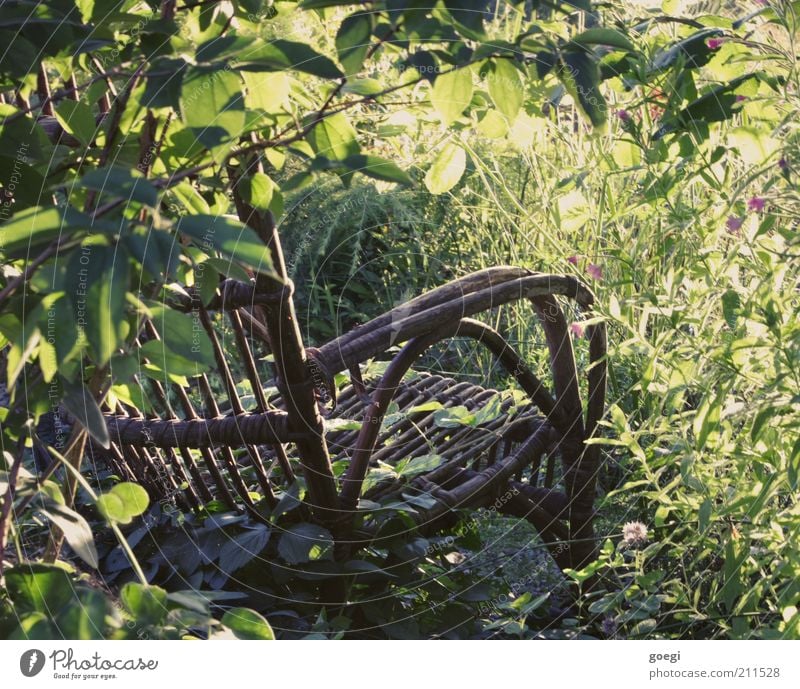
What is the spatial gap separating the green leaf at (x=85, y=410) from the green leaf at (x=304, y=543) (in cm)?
71

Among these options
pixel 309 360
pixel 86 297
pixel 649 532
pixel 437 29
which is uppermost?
pixel 437 29

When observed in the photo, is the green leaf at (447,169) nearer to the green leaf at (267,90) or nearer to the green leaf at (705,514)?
the green leaf at (267,90)

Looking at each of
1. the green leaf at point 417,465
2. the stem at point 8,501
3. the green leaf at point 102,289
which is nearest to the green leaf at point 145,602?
the stem at point 8,501

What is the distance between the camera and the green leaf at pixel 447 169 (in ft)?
3.75

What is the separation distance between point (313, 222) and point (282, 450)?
1.33m

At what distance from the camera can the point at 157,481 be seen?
1672mm

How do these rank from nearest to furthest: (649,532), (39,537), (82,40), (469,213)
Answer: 1. (82,40)
2. (39,537)
3. (649,532)
4. (469,213)

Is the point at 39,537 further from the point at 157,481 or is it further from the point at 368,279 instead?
the point at 368,279

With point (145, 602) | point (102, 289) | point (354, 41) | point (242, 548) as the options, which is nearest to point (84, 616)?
point (145, 602)

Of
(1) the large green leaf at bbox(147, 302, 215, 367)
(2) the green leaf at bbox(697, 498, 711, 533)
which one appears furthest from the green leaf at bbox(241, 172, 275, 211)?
(2) the green leaf at bbox(697, 498, 711, 533)

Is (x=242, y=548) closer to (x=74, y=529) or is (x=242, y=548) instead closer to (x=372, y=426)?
(x=372, y=426)

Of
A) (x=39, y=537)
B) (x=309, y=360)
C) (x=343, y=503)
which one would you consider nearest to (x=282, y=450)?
(x=343, y=503)

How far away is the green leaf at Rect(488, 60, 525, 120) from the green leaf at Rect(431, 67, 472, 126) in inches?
1.1

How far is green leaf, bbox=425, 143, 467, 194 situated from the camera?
1.14 meters
